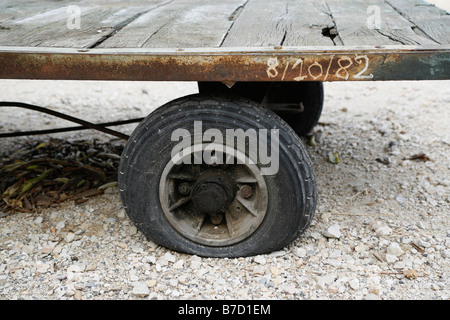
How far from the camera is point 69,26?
2.41 m

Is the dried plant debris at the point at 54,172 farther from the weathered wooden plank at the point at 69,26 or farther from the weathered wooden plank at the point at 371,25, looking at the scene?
the weathered wooden plank at the point at 371,25

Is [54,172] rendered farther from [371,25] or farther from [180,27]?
[371,25]

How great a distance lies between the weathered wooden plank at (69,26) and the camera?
2127mm

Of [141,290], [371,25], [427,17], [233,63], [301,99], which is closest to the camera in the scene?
[233,63]

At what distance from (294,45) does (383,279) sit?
1096mm

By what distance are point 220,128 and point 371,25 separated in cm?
87

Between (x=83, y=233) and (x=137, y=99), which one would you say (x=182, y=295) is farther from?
(x=137, y=99)

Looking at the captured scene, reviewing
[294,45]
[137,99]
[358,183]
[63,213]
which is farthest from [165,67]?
[137,99]

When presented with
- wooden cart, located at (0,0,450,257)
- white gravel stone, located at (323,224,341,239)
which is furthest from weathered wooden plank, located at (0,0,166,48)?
white gravel stone, located at (323,224,341,239)

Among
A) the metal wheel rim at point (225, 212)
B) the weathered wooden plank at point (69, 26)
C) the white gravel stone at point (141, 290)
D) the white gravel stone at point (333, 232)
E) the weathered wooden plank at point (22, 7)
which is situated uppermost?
the weathered wooden plank at point (69, 26)

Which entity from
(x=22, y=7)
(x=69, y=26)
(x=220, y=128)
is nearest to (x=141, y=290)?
(x=220, y=128)

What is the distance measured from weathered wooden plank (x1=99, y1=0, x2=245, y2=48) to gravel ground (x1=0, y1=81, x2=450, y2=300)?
0.98 m

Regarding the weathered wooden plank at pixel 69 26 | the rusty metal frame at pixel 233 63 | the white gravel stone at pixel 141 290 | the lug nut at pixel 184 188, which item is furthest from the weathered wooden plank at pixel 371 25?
the white gravel stone at pixel 141 290

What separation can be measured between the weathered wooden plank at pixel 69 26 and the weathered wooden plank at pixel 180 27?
0.09 metres
